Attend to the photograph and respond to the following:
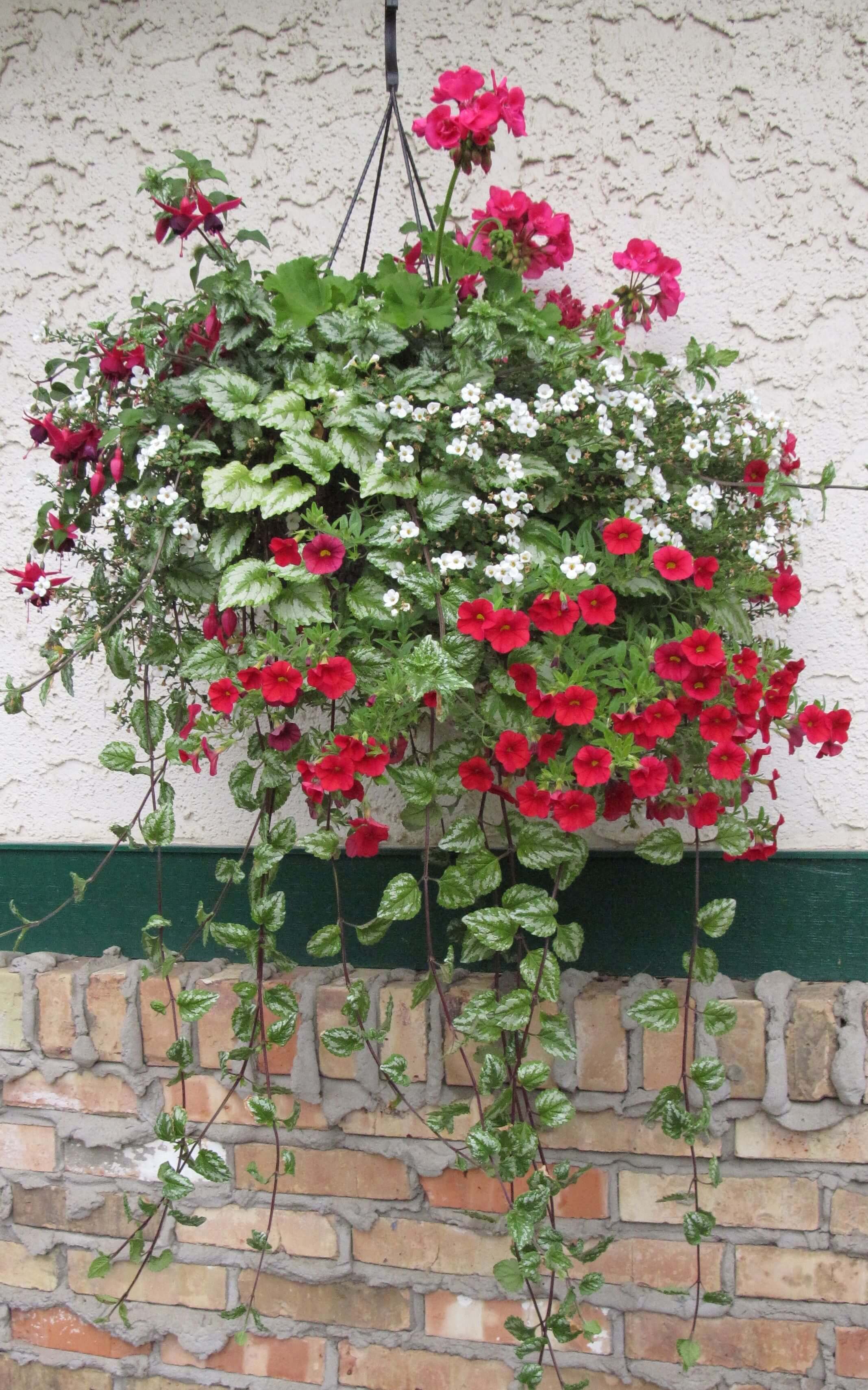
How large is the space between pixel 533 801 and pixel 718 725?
20 cm

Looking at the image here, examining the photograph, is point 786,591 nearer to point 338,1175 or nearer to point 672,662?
point 672,662

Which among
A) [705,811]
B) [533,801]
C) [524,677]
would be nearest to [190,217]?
[524,677]

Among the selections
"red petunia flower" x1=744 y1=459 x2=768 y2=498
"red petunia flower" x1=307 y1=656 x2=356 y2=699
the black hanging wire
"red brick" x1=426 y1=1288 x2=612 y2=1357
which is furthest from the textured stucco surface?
"red brick" x1=426 y1=1288 x2=612 y2=1357

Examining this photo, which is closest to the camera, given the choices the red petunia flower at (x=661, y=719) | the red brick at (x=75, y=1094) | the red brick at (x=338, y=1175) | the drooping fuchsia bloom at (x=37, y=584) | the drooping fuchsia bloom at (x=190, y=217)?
the red petunia flower at (x=661, y=719)

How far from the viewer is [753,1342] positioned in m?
1.18

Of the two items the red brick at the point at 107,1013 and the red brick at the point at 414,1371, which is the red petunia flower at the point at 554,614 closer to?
the red brick at the point at 107,1013

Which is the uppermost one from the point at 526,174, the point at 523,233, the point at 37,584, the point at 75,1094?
the point at 526,174

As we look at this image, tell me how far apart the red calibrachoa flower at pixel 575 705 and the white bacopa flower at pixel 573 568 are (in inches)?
4.6

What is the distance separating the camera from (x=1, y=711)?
1.52 m

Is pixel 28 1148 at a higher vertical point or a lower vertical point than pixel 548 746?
lower

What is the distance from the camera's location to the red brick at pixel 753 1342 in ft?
3.85

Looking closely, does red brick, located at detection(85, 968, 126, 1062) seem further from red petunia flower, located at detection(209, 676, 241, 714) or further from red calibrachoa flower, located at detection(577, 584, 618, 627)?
red calibrachoa flower, located at detection(577, 584, 618, 627)

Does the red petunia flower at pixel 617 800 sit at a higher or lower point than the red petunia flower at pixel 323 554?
lower

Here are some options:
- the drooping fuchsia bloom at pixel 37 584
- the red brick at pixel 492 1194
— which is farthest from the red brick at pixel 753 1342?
the drooping fuchsia bloom at pixel 37 584
